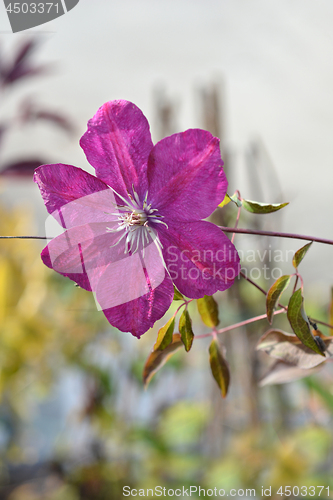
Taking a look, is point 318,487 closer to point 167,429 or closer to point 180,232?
point 167,429

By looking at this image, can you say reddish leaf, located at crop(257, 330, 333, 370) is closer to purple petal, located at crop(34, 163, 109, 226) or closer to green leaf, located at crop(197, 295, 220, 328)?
green leaf, located at crop(197, 295, 220, 328)

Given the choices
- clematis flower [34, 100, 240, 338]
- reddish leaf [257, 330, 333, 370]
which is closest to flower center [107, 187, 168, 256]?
clematis flower [34, 100, 240, 338]

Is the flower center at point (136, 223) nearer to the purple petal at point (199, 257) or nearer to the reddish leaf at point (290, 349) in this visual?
the purple petal at point (199, 257)

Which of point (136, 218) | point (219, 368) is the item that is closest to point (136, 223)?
point (136, 218)

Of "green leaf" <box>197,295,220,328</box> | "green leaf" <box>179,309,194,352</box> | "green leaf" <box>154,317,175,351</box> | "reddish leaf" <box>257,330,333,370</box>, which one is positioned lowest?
"reddish leaf" <box>257,330,333,370</box>

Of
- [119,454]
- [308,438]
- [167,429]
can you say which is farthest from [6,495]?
[308,438]

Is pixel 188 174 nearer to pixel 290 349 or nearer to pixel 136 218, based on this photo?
pixel 136 218
